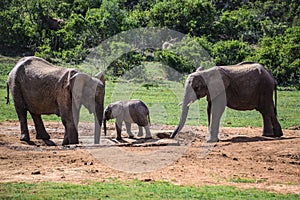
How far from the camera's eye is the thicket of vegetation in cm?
3616

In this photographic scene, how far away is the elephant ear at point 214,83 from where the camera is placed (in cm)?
1669

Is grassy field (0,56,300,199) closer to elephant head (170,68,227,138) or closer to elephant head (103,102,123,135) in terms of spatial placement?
elephant head (170,68,227,138)

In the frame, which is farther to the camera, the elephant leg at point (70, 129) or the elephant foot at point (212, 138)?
the elephant foot at point (212, 138)

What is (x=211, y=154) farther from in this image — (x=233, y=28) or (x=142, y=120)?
(x=233, y=28)

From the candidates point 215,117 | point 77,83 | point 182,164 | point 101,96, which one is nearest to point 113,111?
point 101,96

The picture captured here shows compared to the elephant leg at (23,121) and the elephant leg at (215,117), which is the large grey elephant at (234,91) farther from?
the elephant leg at (23,121)

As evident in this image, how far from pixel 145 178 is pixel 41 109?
19.0 ft

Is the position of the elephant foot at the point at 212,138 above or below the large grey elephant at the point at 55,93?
below

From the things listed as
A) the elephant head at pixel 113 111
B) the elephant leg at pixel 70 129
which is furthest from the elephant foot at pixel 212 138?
the elephant leg at pixel 70 129

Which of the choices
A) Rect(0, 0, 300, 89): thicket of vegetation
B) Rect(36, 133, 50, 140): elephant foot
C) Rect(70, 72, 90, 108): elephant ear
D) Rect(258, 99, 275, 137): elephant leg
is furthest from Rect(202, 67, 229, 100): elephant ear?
Rect(0, 0, 300, 89): thicket of vegetation

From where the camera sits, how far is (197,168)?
39.6 feet

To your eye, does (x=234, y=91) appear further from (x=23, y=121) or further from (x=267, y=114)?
(x=23, y=121)

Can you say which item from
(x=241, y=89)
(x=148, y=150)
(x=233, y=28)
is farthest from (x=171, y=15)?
(x=148, y=150)

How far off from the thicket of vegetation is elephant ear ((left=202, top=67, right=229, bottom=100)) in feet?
59.5
